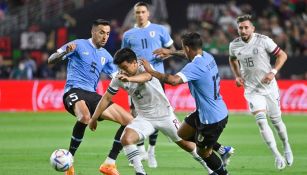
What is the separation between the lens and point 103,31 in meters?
12.6

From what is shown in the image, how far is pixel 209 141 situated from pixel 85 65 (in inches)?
113

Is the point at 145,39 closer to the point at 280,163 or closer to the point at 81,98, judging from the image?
the point at 81,98

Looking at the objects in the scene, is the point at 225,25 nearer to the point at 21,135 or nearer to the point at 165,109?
the point at 21,135

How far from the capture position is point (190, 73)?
10.3m

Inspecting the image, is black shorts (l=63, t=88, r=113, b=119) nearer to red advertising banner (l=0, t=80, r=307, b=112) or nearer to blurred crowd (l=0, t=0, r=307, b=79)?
red advertising banner (l=0, t=80, r=307, b=112)

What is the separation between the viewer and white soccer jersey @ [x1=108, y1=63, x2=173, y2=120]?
11008 millimetres

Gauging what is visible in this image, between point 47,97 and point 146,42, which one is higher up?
point 146,42

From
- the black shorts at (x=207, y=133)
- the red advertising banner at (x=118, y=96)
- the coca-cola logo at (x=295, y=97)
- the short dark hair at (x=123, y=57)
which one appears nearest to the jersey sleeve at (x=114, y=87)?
the short dark hair at (x=123, y=57)

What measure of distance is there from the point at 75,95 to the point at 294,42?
1612 cm

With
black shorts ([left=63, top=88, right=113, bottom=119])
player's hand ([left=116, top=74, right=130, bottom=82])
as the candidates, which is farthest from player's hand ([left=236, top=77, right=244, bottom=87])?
player's hand ([left=116, top=74, right=130, bottom=82])

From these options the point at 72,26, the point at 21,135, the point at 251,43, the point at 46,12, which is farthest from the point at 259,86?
the point at 46,12

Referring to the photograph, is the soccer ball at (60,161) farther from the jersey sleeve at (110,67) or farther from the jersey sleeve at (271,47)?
the jersey sleeve at (271,47)

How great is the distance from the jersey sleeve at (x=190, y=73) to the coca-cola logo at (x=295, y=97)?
15.4 meters

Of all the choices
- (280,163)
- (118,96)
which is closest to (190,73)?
(280,163)
